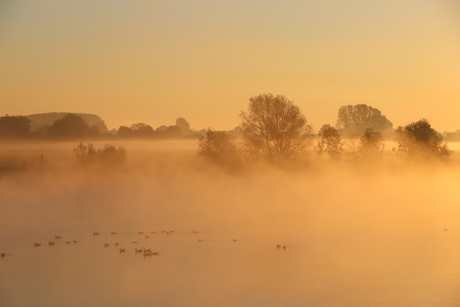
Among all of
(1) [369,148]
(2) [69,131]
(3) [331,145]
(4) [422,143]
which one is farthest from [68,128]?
(4) [422,143]

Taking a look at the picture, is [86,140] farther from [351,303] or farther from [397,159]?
[351,303]

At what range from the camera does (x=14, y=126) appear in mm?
53531

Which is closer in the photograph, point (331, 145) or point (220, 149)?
point (220, 149)

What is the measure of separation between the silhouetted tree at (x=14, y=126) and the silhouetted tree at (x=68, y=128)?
5.63 meters

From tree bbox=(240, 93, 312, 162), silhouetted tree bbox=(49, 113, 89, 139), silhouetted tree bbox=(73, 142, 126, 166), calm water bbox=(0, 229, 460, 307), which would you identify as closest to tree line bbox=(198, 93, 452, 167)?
tree bbox=(240, 93, 312, 162)

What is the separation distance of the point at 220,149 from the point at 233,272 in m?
30.2

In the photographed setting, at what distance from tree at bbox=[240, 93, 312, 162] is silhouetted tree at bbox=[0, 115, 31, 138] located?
61.5ft

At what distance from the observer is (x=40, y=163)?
2126 inches

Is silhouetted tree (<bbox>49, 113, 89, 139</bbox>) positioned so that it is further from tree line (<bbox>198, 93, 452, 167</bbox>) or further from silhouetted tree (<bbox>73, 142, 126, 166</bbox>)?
tree line (<bbox>198, 93, 452, 167</bbox>)

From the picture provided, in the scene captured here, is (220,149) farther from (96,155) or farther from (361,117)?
(361,117)

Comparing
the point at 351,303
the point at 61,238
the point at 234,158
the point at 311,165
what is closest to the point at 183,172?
the point at 234,158

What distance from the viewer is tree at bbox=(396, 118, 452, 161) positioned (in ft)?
186

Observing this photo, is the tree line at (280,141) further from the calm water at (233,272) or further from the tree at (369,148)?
the calm water at (233,272)

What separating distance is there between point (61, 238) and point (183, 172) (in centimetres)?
3033
